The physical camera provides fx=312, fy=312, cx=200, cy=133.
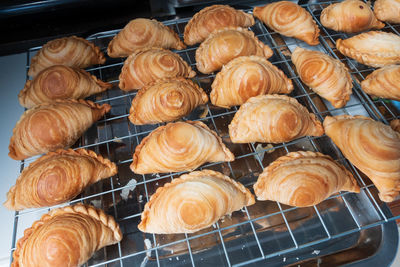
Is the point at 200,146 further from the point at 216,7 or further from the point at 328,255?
the point at 216,7

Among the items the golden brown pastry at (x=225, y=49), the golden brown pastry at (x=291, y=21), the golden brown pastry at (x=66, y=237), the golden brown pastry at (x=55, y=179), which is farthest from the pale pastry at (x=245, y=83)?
the golden brown pastry at (x=66, y=237)

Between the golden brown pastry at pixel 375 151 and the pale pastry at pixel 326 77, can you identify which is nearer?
the golden brown pastry at pixel 375 151

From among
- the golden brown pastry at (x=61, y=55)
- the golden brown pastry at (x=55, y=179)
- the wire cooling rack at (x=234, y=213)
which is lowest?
the wire cooling rack at (x=234, y=213)

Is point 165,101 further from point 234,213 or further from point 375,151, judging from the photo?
point 375,151

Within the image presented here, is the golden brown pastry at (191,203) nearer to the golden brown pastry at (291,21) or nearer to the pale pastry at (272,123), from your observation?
the pale pastry at (272,123)

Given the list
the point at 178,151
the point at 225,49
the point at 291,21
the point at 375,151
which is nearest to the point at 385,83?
the point at 375,151

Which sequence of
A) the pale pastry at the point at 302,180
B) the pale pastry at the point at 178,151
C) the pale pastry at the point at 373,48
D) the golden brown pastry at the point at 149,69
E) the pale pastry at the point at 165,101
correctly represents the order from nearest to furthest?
the pale pastry at the point at 302,180
the pale pastry at the point at 178,151
the pale pastry at the point at 165,101
the golden brown pastry at the point at 149,69
the pale pastry at the point at 373,48

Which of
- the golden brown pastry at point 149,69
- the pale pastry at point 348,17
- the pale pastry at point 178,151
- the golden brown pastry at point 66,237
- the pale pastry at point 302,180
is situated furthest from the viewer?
the pale pastry at point 348,17
